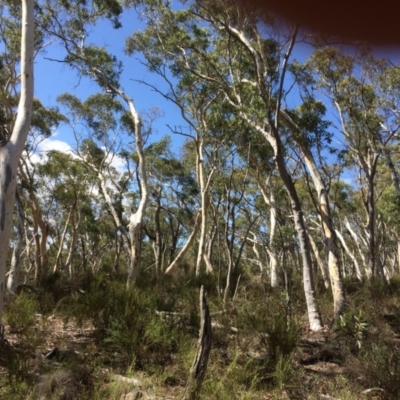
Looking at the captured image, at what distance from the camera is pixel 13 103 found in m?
13.9

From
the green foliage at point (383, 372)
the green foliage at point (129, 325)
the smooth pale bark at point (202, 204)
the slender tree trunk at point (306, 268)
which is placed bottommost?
the green foliage at point (383, 372)

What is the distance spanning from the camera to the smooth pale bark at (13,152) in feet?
14.8

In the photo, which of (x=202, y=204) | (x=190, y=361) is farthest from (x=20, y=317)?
(x=202, y=204)

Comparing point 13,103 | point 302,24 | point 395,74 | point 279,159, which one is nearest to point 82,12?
point 13,103

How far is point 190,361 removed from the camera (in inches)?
192

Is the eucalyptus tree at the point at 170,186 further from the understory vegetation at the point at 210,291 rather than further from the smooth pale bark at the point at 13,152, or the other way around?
the smooth pale bark at the point at 13,152

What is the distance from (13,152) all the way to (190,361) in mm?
3140

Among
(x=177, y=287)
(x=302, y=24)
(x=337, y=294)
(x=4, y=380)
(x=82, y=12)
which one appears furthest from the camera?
(x=82, y=12)

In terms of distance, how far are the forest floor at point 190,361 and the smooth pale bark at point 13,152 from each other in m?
0.99

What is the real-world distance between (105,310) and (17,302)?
1.90 m

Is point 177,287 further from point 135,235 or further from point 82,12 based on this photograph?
point 82,12

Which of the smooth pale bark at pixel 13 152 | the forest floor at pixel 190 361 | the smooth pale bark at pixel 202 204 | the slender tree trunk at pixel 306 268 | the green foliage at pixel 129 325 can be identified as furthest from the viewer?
the smooth pale bark at pixel 202 204

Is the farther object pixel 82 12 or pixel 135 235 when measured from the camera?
pixel 82 12

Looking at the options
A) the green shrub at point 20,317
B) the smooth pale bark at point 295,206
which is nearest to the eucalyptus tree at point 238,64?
the smooth pale bark at point 295,206
